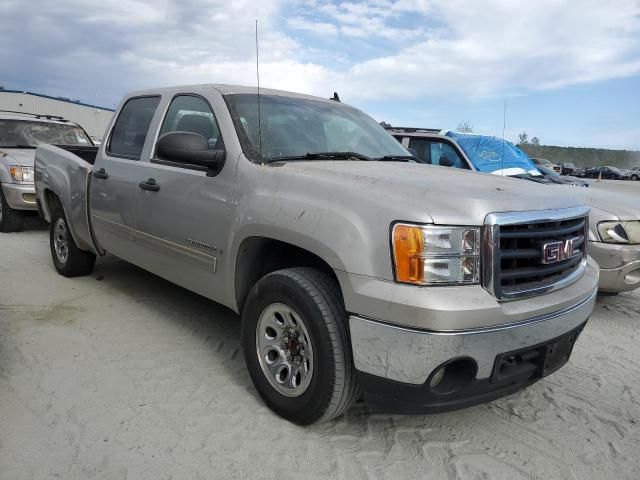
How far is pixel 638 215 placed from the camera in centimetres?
484

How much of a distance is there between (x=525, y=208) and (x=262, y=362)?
1585mm

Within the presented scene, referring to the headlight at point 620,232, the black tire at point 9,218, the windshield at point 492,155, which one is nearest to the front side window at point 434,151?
the windshield at point 492,155

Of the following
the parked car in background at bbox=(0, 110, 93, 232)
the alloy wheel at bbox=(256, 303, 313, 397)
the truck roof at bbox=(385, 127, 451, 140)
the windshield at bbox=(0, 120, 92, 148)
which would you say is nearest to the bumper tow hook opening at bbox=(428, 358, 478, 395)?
the alloy wheel at bbox=(256, 303, 313, 397)

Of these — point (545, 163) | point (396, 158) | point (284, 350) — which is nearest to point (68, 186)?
point (396, 158)

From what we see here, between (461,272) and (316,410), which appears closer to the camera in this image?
(461,272)

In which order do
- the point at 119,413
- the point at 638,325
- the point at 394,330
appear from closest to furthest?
the point at 394,330 < the point at 119,413 < the point at 638,325

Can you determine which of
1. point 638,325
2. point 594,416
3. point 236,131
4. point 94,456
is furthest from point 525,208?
point 638,325

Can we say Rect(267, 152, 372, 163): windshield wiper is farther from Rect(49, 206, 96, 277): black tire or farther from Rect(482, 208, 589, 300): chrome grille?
Rect(49, 206, 96, 277): black tire

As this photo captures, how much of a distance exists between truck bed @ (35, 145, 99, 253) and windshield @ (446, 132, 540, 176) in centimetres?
455

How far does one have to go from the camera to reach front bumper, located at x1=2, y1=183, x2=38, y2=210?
761 cm

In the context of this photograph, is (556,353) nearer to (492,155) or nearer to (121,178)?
(121,178)

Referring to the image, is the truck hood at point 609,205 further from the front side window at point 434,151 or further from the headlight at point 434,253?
the headlight at point 434,253

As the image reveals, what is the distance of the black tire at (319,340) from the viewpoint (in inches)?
95.9

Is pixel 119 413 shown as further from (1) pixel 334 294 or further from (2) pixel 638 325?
(2) pixel 638 325
